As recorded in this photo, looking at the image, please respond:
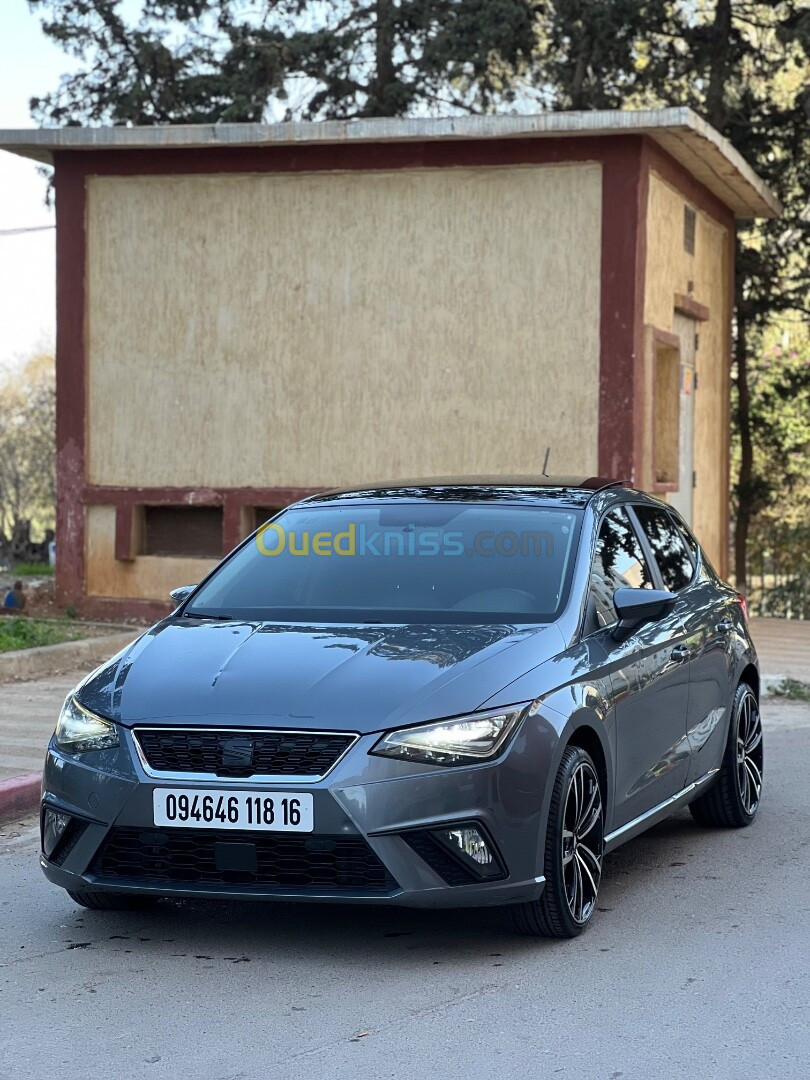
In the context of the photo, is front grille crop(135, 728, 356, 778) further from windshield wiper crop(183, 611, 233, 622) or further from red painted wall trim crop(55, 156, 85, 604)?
red painted wall trim crop(55, 156, 85, 604)

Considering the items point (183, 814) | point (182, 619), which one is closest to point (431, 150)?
point (182, 619)

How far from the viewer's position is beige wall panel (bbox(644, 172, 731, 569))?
1627cm

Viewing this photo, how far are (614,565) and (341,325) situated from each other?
1014cm

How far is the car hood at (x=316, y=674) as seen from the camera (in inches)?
205

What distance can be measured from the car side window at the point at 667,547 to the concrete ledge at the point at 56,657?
20.4 feet

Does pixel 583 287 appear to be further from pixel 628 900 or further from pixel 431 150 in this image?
pixel 628 900

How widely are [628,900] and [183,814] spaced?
1.98 metres

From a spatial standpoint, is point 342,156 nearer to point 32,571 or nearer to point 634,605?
point 634,605

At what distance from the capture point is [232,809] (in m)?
5.11

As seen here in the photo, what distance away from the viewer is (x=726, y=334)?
1988 centimetres

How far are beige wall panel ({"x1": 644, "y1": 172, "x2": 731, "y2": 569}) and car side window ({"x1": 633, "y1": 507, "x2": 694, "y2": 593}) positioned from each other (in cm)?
825

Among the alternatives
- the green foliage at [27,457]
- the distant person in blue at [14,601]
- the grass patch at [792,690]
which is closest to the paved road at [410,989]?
the grass patch at [792,690]

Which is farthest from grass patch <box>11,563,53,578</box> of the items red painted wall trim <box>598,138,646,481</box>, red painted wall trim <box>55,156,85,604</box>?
red painted wall trim <box>598,138,646,481</box>

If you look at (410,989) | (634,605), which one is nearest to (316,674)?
(410,989)
